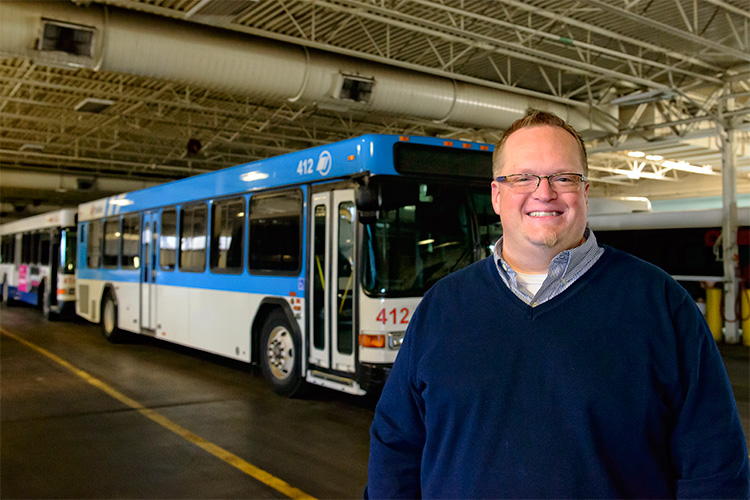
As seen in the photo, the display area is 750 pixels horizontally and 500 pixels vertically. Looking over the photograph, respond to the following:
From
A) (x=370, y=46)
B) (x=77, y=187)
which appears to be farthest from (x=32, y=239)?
(x=370, y=46)

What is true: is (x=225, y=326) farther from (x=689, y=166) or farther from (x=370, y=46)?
(x=689, y=166)

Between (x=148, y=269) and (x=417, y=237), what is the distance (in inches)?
274

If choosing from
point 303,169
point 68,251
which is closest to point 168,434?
point 303,169

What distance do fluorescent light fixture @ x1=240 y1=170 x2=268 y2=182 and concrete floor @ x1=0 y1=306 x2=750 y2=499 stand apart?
277 cm

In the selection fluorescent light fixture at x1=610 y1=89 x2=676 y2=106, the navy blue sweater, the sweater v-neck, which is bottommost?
the navy blue sweater

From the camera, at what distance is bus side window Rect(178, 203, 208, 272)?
10258 millimetres

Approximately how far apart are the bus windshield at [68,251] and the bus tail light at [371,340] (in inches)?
567

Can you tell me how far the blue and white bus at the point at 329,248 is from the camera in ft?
22.8

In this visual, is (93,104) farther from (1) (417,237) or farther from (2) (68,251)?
(1) (417,237)

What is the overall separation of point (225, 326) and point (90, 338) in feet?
22.4

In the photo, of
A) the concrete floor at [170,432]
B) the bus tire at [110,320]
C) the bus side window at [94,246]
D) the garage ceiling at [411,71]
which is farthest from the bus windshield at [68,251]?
the concrete floor at [170,432]

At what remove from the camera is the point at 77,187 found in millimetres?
29484

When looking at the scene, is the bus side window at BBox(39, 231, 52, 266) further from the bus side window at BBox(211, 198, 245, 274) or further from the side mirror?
the side mirror

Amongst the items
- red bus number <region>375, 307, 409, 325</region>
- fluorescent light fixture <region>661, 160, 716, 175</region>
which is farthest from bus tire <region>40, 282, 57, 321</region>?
fluorescent light fixture <region>661, 160, 716, 175</region>
